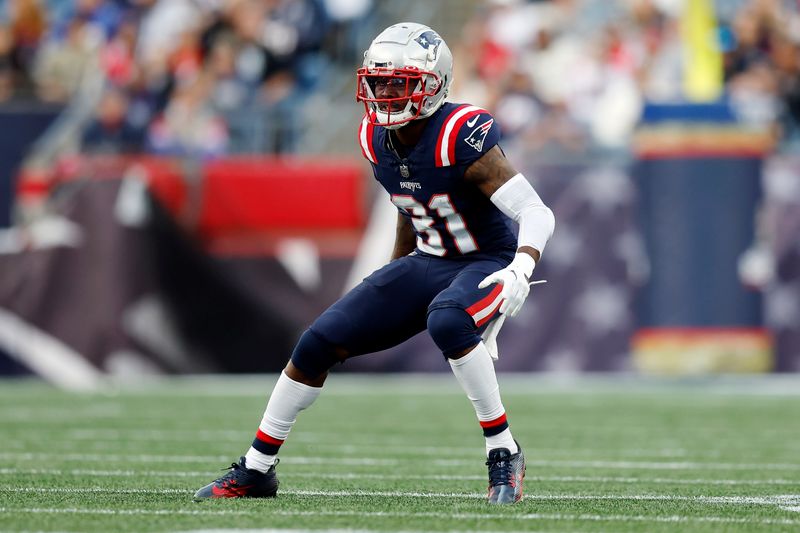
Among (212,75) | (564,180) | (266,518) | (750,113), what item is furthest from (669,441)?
(212,75)

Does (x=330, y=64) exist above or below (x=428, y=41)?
below

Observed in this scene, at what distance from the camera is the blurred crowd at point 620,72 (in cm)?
1170

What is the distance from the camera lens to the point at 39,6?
14.9 m

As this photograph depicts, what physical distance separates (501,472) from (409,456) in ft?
5.84

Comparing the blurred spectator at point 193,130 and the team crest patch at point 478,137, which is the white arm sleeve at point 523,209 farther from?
the blurred spectator at point 193,130

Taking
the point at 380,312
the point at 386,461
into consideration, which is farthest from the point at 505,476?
the point at 386,461

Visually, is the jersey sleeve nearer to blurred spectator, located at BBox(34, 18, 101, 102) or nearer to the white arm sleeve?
the white arm sleeve

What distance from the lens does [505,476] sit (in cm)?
463

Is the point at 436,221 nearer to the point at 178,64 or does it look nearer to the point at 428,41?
the point at 428,41

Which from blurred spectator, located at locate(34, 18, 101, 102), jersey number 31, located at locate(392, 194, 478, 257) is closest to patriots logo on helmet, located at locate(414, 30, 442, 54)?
jersey number 31, located at locate(392, 194, 478, 257)

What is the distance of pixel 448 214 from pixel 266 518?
126 cm

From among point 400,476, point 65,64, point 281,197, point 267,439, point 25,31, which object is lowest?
point 281,197

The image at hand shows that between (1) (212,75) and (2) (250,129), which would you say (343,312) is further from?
(1) (212,75)

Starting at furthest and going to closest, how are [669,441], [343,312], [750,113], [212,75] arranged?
[212,75] < [750,113] < [669,441] < [343,312]
